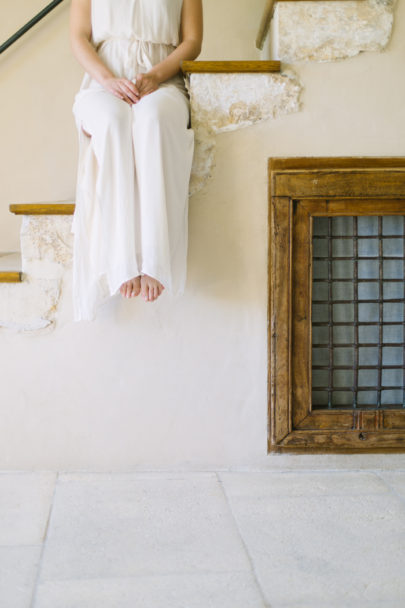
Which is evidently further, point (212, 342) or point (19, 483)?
point (212, 342)

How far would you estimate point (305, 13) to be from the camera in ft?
6.38

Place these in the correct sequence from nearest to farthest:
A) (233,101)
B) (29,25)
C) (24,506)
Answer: (24,506) → (233,101) → (29,25)

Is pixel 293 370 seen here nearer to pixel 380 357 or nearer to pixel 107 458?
pixel 380 357

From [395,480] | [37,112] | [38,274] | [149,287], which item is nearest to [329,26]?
[149,287]

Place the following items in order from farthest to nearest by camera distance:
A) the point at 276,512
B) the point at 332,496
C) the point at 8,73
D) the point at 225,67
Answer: the point at 8,73, the point at 225,67, the point at 332,496, the point at 276,512

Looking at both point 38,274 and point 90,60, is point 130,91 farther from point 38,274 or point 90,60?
point 38,274

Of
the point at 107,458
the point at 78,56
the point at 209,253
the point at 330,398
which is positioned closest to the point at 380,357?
the point at 330,398

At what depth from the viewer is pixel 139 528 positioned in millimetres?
1573

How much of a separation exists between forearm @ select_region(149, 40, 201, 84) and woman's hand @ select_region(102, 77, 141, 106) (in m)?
0.09

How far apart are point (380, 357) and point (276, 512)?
640mm

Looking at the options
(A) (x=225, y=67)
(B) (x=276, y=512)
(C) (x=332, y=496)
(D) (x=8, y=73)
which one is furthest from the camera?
(D) (x=8, y=73)

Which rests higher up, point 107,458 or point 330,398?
point 330,398

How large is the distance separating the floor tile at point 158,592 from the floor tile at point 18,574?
31 mm

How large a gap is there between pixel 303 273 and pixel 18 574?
45.5 inches
